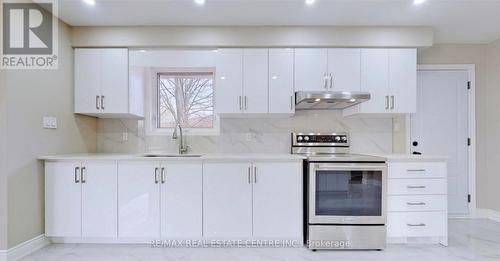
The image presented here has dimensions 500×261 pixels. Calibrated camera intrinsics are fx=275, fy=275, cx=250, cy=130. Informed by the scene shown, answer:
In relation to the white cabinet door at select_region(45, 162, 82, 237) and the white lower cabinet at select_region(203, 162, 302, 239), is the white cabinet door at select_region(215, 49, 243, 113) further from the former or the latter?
the white cabinet door at select_region(45, 162, 82, 237)

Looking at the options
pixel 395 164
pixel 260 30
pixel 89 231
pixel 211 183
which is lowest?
pixel 89 231

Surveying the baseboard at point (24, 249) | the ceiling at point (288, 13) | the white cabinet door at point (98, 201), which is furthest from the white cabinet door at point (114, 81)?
the baseboard at point (24, 249)

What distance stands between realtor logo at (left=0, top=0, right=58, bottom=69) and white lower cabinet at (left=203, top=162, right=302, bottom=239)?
1926mm

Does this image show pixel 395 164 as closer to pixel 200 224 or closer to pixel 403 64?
pixel 403 64

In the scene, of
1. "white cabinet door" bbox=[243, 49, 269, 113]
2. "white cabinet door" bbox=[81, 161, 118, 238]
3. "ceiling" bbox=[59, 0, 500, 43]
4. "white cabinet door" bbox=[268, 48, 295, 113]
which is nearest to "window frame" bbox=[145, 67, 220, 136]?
"white cabinet door" bbox=[243, 49, 269, 113]

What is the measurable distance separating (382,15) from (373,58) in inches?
18.6

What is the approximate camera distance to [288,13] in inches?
109

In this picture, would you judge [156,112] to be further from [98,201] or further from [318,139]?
[318,139]

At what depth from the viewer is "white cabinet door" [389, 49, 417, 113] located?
3102 millimetres

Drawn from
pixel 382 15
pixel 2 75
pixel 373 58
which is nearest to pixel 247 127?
pixel 373 58

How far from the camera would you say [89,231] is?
8.85 feet

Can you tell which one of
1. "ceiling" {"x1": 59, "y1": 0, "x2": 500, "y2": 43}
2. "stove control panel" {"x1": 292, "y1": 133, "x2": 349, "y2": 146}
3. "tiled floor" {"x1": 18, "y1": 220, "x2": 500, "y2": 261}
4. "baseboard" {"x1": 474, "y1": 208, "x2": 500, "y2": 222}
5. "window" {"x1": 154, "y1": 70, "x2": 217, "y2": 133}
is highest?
"ceiling" {"x1": 59, "y1": 0, "x2": 500, "y2": 43}

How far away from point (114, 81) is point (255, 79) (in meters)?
1.59

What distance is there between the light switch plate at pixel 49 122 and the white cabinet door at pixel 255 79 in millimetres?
1960
